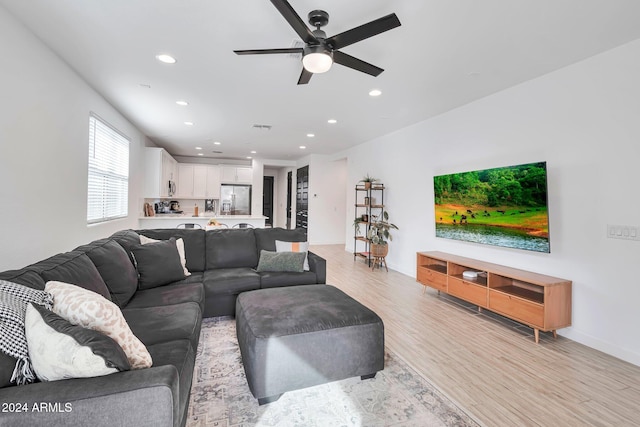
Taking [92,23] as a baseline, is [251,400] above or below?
below

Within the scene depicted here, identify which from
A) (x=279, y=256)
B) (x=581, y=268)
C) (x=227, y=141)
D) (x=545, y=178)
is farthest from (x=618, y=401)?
(x=227, y=141)

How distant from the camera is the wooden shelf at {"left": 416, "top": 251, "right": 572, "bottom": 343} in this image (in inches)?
108

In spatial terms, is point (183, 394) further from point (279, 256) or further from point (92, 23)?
point (92, 23)

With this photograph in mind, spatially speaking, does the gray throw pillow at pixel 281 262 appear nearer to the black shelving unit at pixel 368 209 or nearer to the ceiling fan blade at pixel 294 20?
the ceiling fan blade at pixel 294 20

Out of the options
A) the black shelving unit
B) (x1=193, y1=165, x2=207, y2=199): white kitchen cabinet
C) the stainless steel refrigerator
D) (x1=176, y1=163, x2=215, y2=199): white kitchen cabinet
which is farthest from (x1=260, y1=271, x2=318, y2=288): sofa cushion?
→ the stainless steel refrigerator

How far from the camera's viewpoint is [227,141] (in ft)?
22.4

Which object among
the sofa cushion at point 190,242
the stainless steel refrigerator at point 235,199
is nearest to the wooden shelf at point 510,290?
the sofa cushion at point 190,242

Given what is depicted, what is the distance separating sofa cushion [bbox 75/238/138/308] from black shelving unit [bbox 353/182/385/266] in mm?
4237

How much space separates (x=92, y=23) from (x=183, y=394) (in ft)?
9.17

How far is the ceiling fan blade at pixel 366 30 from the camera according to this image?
5.83 feet

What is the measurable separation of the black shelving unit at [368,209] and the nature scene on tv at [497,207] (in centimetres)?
174

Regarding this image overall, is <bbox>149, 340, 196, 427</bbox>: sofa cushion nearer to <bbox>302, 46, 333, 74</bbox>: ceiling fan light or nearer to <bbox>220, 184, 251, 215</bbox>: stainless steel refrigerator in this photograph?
<bbox>302, 46, 333, 74</bbox>: ceiling fan light

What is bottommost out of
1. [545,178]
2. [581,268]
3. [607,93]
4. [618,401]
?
[618,401]

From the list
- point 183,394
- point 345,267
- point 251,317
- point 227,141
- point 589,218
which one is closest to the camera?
point 183,394
